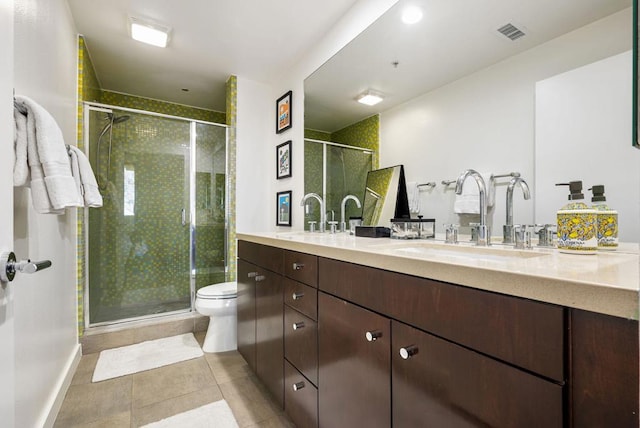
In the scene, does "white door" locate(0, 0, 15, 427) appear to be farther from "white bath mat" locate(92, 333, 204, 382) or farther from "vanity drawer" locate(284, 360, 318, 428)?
"white bath mat" locate(92, 333, 204, 382)

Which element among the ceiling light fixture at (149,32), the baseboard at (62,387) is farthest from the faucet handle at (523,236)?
the ceiling light fixture at (149,32)

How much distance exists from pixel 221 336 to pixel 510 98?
2294 millimetres

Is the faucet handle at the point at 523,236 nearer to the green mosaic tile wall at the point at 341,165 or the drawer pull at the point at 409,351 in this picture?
the drawer pull at the point at 409,351

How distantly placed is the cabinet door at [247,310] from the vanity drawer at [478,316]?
1.04 metres

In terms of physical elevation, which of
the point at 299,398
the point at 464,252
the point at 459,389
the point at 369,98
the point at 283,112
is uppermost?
the point at 283,112

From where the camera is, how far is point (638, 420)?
0.41 metres

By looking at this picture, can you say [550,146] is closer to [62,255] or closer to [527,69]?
[527,69]

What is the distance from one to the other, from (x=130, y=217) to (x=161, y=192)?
348 mm

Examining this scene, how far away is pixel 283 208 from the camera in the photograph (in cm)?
270

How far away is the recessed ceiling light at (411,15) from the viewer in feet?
4.79

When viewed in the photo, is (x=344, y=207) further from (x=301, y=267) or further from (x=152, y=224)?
(x=152, y=224)

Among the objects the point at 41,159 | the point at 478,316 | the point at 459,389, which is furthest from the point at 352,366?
the point at 41,159

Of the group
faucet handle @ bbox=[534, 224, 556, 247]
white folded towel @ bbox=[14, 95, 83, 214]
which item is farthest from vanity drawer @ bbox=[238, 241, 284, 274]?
faucet handle @ bbox=[534, 224, 556, 247]

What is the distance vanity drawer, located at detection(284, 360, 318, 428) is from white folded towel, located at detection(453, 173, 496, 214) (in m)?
0.97
